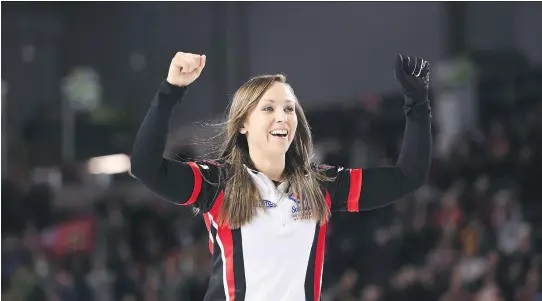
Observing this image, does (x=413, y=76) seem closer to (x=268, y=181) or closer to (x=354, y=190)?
(x=354, y=190)

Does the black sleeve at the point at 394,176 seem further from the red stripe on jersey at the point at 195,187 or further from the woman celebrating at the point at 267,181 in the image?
the red stripe on jersey at the point at 195,187

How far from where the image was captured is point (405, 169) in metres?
3.13

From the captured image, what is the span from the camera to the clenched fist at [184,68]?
2.79 metres

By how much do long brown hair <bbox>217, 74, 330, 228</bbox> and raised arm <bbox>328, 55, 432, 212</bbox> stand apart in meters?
0.09

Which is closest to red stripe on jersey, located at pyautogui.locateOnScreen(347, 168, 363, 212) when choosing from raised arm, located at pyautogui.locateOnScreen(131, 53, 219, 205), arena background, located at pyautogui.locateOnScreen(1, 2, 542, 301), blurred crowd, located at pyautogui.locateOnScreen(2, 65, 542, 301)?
raised arm, located at pyautogui.locateOnScreen(131, 53, 219, 205)

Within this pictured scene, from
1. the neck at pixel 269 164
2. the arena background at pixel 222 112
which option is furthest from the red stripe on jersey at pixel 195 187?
the arena background at pixel 222 112

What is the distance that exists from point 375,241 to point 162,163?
7.55 meters

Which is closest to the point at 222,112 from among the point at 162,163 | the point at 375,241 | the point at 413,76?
the point at 375,241

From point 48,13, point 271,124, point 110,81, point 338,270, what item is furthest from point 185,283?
point 271,124

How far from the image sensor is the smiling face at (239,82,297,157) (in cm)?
305

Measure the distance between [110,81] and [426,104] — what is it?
26.8 feet

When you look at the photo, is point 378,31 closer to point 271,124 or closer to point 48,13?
point 48,13

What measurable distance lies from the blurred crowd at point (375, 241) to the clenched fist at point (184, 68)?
6818 millimetres

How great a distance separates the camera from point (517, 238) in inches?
391
